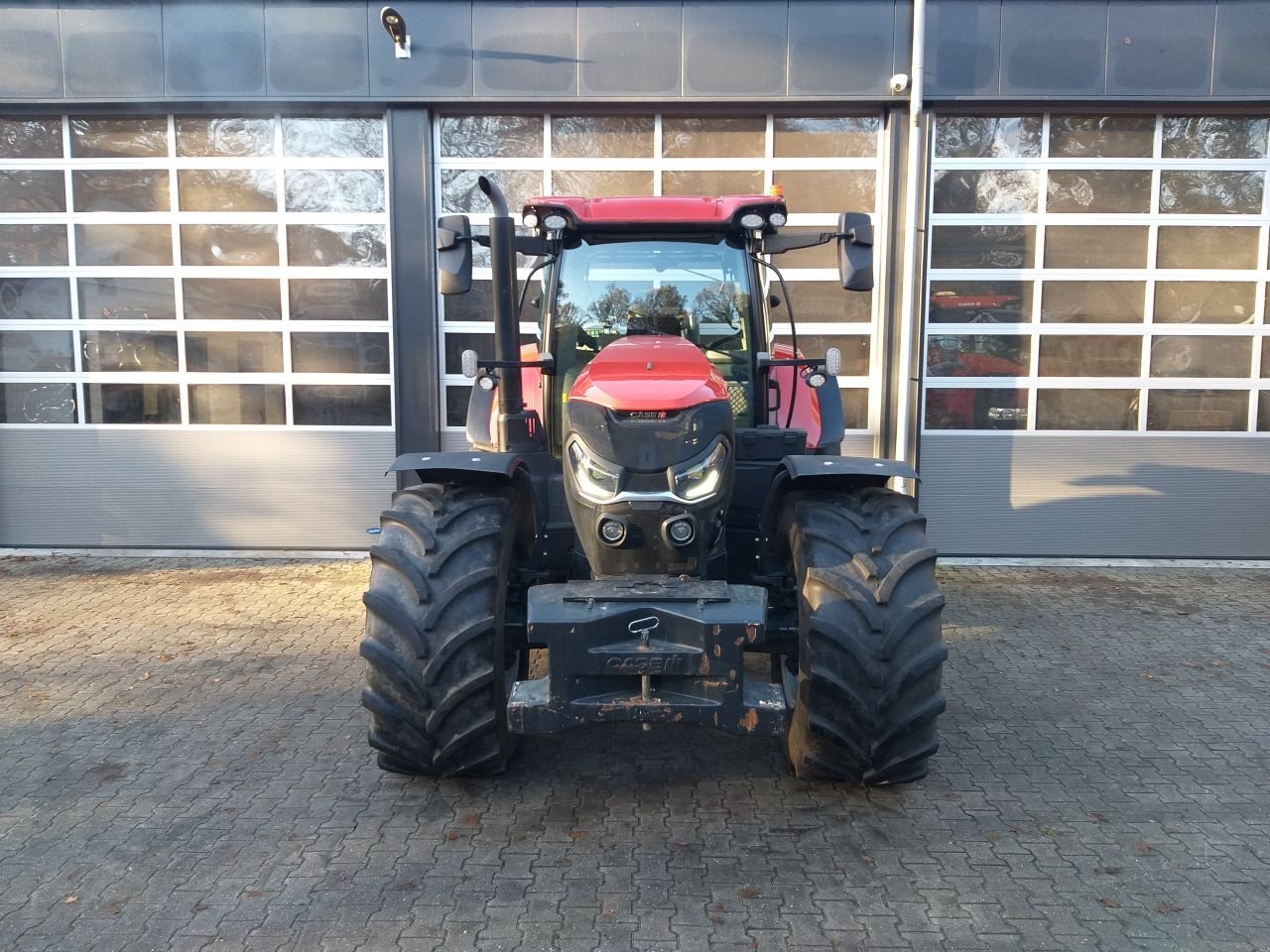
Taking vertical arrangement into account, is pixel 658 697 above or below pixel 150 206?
below

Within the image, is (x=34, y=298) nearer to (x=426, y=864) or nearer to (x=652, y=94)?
(x=652, y=94)

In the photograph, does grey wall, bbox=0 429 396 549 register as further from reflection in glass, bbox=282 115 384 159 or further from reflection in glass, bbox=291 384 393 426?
reflection in glass, bbox=282 115 384 159

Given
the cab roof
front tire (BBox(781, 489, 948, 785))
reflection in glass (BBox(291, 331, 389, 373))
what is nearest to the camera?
front tire (BBox(781, 489, 948, 785))

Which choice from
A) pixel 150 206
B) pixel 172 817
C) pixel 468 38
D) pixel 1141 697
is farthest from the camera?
pixel 150 206

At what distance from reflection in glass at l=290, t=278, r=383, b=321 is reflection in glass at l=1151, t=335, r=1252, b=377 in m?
6.99

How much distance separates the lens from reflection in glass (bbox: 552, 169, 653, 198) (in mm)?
8281

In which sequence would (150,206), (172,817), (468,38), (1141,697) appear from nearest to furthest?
(172,817) → (1141,697) → (468,38) → (150,206)

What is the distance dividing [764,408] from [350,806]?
2.59 m

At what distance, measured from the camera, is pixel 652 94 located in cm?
783

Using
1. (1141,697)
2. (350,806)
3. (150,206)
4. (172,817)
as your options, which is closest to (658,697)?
(350,806)

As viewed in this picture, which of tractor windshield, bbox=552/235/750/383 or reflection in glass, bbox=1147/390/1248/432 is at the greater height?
tractor windshield, bbox=552/235/750/383

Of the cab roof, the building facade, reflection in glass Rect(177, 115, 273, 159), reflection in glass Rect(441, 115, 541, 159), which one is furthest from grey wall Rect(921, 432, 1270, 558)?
reflection in glass Rect(177, 115, 273, 159)

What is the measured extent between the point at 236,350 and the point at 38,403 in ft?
6.48

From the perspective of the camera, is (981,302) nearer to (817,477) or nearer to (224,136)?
(817,477)
